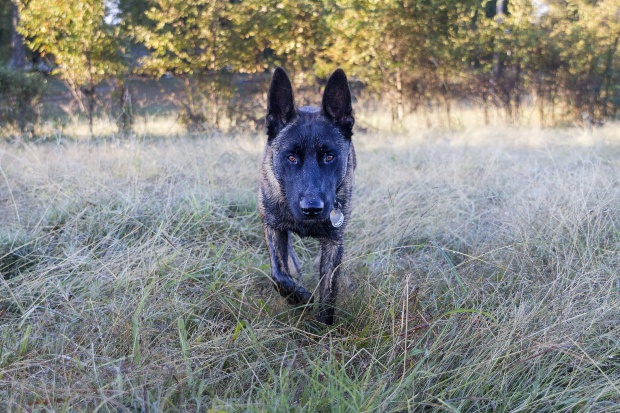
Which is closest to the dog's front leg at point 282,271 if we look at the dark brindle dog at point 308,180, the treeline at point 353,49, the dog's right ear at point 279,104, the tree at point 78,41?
the dark brindle dog at point 308,180

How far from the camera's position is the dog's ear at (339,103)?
3.27 metres

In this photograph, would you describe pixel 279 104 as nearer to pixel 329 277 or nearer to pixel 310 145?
pixel 310 145

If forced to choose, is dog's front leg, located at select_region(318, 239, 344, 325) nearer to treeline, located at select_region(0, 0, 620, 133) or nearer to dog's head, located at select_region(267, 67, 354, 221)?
dog's head, located at select_region(267, 67, 354, 221)

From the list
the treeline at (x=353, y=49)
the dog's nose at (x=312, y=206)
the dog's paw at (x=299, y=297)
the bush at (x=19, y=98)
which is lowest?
the dog's paw at (x=299, y=297)

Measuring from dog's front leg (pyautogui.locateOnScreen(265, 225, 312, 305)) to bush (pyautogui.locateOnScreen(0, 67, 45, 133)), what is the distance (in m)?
6.24

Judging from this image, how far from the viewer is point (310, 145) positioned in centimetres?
307

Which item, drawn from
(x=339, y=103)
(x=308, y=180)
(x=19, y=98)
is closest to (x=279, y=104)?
(x=339, y=103)

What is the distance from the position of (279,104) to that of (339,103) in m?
0.37

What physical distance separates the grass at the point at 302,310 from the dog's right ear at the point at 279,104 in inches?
32.9

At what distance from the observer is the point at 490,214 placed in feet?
14.2

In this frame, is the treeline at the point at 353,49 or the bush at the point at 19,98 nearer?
the bush at the point at 19,98

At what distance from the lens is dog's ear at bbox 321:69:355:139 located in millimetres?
3273

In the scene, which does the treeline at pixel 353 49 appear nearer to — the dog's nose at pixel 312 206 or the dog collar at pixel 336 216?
the dog collar at pixel 336 216

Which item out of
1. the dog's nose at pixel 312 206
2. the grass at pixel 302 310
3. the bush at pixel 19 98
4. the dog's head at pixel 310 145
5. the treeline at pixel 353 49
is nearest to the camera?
the grass at pixel 302 310
